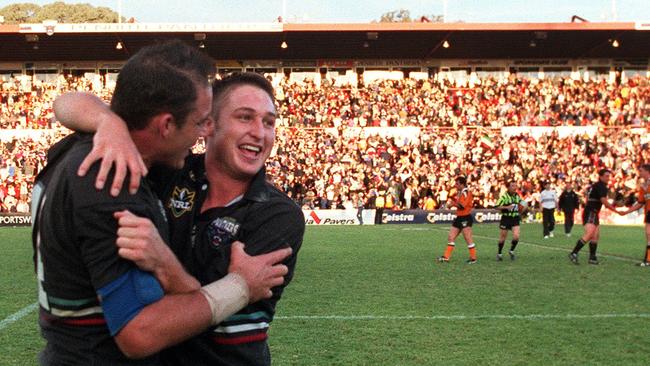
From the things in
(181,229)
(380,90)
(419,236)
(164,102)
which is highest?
(380,90)

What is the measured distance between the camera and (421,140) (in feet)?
137

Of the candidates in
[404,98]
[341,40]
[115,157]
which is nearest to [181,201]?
[115,157]

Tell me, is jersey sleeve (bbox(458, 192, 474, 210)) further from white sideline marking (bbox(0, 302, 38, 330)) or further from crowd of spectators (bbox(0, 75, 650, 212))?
crowd of spectators (bbox(0, 75, 650, 212))

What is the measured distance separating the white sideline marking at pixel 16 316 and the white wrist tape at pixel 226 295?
7306 mm

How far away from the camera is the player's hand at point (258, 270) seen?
2867mm

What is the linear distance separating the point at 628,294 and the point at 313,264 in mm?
6462

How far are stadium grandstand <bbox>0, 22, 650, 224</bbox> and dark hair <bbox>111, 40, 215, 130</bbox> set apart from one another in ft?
111

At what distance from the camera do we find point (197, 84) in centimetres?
260

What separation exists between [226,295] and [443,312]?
26.9 feet

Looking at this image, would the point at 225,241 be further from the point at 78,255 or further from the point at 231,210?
the point at 78,255

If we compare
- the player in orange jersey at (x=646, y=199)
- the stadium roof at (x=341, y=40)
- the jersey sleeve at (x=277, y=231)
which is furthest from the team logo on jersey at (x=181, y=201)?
the stadium roof at (x=341, y=40)

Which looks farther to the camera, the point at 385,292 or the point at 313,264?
the point at 313,264

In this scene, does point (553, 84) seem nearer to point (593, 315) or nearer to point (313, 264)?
point (313, 264)

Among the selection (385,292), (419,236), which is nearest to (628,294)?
(385,292)
